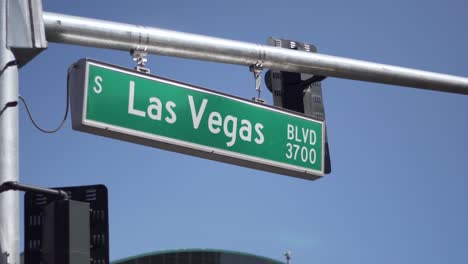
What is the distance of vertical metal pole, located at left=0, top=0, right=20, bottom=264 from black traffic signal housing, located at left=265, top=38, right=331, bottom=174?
2758 millimetres

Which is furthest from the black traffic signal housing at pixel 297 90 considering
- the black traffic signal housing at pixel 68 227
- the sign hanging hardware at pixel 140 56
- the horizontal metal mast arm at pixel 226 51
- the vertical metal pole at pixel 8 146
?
the vertical metal pole at pixel 8 146

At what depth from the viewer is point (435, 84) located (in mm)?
8633

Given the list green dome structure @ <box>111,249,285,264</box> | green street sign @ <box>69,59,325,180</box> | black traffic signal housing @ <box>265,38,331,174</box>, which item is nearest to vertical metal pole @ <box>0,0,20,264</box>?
green street sign @ <box>69,59,325,180</box>

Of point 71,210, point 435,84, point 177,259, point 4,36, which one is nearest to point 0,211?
point 71,210

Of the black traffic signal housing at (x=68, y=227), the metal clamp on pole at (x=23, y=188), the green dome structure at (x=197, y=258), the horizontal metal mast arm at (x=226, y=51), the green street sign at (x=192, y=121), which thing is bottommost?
the black traffic signal housing at (x=68, y=227)

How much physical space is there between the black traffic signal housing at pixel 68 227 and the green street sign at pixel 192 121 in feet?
1.67

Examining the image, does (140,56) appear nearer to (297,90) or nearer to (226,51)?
(226,51)

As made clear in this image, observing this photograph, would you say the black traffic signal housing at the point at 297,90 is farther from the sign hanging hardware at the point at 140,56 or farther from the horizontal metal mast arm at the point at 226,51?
the sign hanging hardware at the point at 140,56

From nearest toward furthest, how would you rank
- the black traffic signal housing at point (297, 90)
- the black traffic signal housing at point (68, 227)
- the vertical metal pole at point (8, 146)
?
the black traffic signal housing at point (68, 227), the vertical metal pole at point (8, 146), the black traffic signal housing at point (297, 90)

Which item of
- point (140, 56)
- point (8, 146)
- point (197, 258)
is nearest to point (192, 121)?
point (140, 56)

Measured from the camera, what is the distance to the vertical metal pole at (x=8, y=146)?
18.4ft

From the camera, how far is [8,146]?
577 cm

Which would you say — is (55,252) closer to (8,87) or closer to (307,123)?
(8,87)

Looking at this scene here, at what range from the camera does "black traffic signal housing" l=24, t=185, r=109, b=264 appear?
17.9 feet
